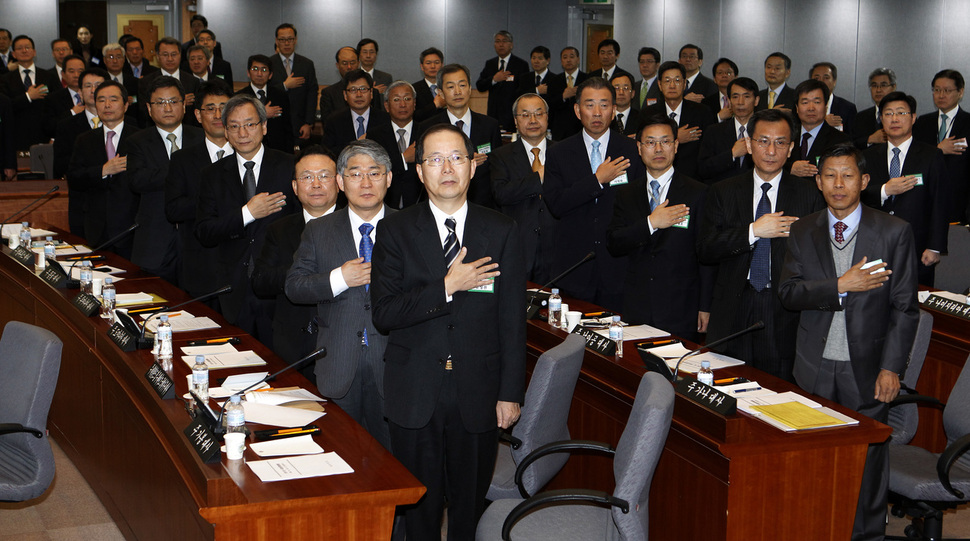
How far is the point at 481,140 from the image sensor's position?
6.65 m

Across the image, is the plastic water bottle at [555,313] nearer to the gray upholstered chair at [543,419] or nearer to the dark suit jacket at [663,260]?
the dark suit jacket at [663,260]

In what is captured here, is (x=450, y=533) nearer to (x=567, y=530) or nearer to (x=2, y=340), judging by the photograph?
(x=567, y=530)

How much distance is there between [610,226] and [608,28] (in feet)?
36.7

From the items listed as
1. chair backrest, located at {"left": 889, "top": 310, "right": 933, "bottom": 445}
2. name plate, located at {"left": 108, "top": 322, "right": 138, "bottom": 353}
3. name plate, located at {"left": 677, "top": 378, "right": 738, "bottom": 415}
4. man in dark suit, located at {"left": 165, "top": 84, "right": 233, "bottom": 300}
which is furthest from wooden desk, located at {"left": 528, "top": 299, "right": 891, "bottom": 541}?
man in dark suit, located at {"left": 165, "top": 84, "right": 233, "bottom": 300}

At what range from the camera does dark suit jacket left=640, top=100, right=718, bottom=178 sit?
24.8 feet

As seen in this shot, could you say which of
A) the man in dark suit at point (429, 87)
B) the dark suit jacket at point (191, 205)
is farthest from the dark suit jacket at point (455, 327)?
the man in dark suit at point (429, 87)

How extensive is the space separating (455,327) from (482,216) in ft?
1.22

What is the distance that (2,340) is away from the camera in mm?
3637

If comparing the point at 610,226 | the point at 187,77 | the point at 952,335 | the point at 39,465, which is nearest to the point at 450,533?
the point at 39,465

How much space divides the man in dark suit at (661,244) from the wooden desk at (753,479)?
4.59ft

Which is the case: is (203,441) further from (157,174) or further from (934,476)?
(157,174)

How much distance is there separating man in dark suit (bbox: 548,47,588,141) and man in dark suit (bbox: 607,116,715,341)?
5.68 m

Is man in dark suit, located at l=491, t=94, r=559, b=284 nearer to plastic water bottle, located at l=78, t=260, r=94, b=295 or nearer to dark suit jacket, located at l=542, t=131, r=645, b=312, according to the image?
dark suit jacket, located at l=542, t=131, r=645, b=312

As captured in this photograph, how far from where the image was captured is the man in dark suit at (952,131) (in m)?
7.29
